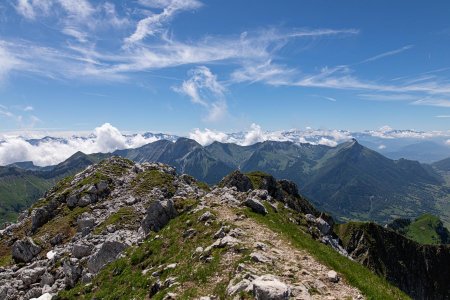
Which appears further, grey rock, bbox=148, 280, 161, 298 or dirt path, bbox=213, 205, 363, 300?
grey rock, bbox=148, 280, 161, 298

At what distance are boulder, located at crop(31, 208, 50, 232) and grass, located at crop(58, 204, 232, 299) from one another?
54.7 metres

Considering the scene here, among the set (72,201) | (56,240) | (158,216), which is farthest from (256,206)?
(72,201)

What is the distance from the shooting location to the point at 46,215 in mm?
87062

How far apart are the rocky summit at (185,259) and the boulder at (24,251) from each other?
0.18m

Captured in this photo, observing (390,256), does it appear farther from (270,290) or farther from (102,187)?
(270,290)

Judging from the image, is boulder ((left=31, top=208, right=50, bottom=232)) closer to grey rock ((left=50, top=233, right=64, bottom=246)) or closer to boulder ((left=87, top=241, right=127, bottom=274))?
grey rock ((left=50, top=233, right=64, bottom=246))

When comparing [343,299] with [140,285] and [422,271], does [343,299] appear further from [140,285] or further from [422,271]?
[422,271]

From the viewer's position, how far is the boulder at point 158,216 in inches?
1983

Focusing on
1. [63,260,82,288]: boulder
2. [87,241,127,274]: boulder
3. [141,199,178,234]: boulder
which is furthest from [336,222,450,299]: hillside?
[63,260,82,288]: boulder

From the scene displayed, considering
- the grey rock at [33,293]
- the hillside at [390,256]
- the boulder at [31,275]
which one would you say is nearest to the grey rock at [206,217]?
the grey rock at [33,293]

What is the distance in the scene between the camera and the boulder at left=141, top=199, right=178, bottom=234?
5038 cm

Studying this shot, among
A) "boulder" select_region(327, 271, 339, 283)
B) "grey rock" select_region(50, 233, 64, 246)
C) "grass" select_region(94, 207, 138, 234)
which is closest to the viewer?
"boulder" select_region(327, 271, 339, 283)

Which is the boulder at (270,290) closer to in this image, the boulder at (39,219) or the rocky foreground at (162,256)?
the rocky foreground at (162,256)

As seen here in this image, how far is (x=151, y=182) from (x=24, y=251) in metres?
35.2
